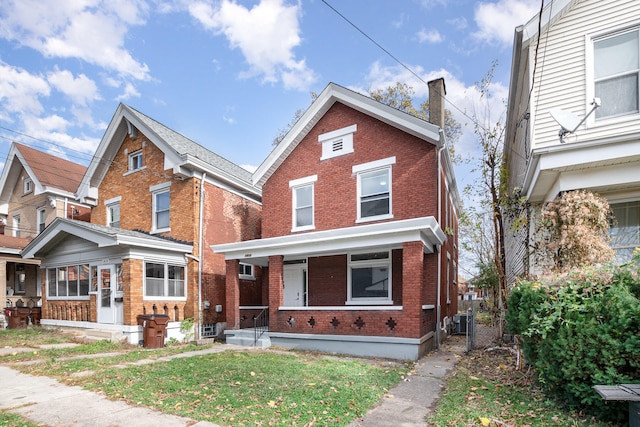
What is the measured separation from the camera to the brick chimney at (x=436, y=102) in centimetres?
1428

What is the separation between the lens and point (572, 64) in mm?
8617

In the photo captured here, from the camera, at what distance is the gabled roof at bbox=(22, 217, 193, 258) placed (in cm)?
1326

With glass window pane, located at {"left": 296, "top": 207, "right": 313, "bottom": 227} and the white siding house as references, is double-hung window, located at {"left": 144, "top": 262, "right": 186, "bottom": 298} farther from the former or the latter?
the white siding house

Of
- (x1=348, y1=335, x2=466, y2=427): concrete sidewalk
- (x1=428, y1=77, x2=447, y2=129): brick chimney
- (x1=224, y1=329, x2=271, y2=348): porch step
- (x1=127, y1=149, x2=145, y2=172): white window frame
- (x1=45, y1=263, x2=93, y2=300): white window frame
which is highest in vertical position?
(x1=428, y1=77, x2=447, y2=129): brick chimney

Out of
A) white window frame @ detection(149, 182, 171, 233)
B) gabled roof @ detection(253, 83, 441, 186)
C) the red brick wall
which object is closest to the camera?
gabled roof @ detection(253, 83, 441, 186)

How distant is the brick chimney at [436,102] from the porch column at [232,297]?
9.21m

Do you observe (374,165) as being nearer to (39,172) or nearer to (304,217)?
(304,217)

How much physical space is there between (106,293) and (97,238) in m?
2.24

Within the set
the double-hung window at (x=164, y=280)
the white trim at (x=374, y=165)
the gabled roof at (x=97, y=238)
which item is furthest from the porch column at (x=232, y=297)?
the white trim at (x=374, y=165)

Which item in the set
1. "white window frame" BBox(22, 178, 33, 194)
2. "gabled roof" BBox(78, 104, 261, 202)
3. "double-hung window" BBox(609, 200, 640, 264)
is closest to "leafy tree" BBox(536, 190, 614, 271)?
"double-hung window" BBox(609, 200, 640, 264)

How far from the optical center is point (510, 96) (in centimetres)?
1171

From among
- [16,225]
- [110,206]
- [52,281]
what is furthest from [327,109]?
[16,225]

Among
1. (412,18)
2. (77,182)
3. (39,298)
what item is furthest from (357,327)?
(77,182)

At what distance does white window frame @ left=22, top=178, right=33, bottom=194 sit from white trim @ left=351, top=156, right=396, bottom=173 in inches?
783
